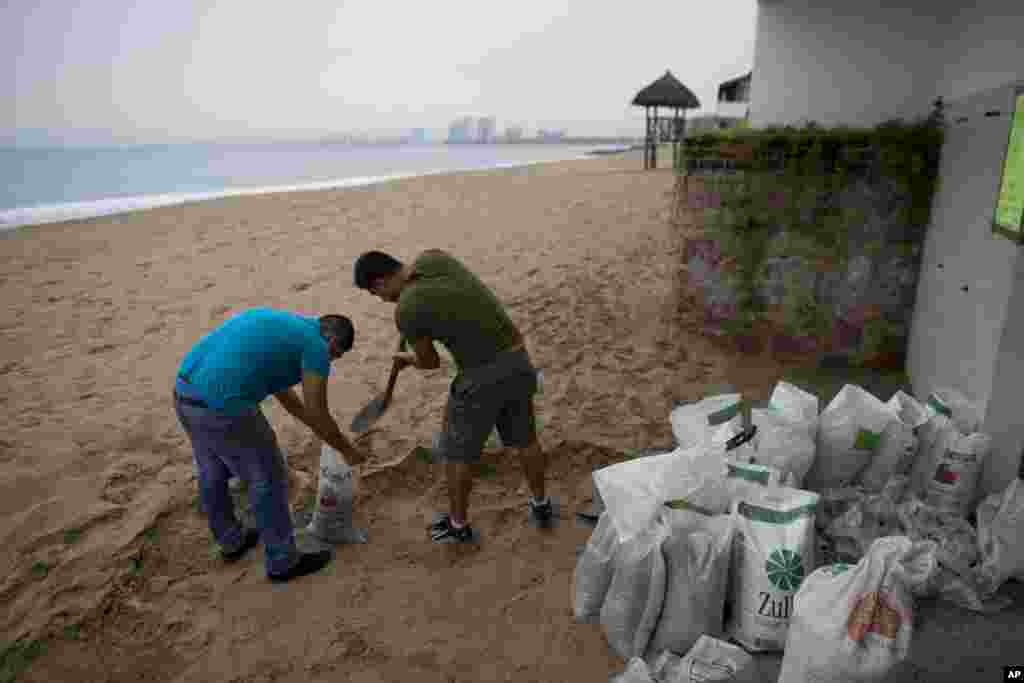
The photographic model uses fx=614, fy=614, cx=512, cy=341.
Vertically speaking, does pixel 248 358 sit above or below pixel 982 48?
below

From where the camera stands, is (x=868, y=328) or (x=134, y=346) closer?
(x=868, y=328)

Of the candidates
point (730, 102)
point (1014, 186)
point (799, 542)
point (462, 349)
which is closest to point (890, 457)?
point (799, 542)

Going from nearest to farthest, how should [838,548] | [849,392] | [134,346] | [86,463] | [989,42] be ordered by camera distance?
[838,548] → [849,392] → [989,42] → [86,463] → [134,346]

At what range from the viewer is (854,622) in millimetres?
1528

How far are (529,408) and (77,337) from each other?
15.9 feet

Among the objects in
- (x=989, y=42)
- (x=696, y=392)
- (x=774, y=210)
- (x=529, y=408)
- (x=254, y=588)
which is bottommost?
(x=254, y=588)

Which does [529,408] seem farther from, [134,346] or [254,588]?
[134,346]

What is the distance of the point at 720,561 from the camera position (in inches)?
72.9

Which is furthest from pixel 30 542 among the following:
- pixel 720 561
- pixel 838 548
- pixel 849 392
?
pixel 849 392

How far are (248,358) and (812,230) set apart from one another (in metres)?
3.16

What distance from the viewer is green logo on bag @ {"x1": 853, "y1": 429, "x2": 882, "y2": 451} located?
2.30m

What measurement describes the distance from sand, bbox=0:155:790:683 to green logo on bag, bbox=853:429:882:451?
1135mm

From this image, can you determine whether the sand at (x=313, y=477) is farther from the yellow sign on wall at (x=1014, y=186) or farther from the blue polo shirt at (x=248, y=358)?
the yellow sign on wall at (x=1014, y=186)

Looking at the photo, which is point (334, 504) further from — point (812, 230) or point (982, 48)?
point (982, 48)
